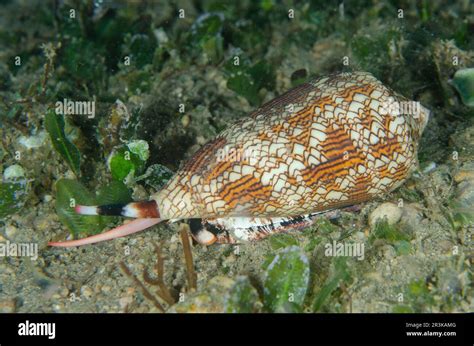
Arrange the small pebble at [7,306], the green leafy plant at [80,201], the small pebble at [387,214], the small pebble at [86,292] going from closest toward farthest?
the small pebble at [7,306], the small pebble at [86,292], the small pebble at [387,214], the green leafy plant at [80,201]

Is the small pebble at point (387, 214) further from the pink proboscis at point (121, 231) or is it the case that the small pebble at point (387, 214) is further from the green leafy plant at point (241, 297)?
the pink proboscis at point (121, 231)

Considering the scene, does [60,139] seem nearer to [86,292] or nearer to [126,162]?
[126,162]

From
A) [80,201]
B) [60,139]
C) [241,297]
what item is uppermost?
[60,139]

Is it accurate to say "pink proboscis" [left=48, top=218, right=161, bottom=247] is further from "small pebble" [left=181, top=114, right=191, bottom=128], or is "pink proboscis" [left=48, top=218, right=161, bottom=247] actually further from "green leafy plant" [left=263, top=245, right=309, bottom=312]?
"small pebble" [left=181, top=114, right=191, bottom=128]

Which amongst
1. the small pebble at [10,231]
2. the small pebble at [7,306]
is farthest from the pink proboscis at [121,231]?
the small pebble at [10,231]

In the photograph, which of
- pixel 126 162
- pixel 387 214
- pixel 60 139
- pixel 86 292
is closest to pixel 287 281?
pixel 387 214

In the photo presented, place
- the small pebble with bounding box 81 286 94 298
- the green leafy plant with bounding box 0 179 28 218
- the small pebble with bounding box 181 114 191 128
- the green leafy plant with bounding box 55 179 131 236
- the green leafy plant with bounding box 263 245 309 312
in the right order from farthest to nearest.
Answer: the small pebble with bounding box 181 114 191 128 → the green leafy plant with bounding box 0 179 28 218 → the green leafy plant with bounding box 55 179 131 236 → the small pebble with bounding box 81 286 94 298 → the green leafy plant with bounding box 263 245 309 312

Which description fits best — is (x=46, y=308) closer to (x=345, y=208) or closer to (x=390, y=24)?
(x=345, y=208)

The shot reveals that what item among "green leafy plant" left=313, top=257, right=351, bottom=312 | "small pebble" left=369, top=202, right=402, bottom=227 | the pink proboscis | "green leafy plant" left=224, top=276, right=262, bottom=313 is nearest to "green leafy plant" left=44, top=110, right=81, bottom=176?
the pink proboscis

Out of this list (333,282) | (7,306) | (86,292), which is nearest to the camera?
(333,282)
